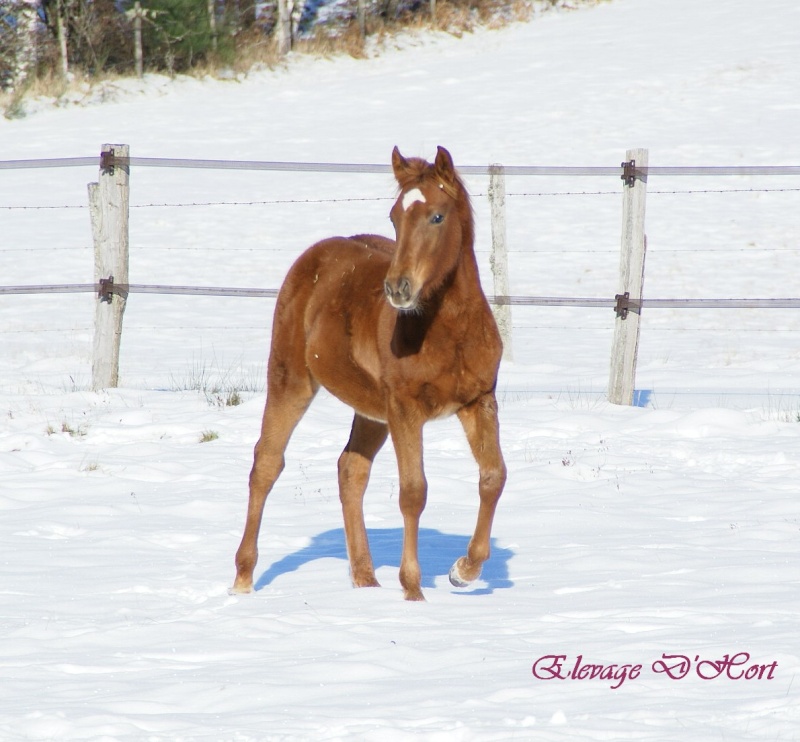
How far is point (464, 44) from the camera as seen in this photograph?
30.3m

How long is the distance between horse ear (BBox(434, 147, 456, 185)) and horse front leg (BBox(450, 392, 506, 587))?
0.82 meters

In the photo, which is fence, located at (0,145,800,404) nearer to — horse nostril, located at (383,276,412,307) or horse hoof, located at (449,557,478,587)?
horse hoof, located at (449,557,478,587)

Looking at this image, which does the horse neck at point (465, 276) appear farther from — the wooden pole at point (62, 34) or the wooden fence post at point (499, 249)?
the wooden pole at point (62, 34)

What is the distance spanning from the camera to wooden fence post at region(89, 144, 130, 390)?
871 cm

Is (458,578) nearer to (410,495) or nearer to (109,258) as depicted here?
(410,495)

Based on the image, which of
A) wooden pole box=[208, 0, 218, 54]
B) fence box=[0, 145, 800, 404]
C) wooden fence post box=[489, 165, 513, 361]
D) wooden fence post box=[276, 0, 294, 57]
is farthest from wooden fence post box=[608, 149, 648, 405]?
wooden fence post box=[276, 0, 294, 57]

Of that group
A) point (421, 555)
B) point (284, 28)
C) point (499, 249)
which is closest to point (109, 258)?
point (499, 249)

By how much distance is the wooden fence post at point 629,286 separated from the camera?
865 cm

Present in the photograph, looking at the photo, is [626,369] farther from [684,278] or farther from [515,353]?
[684,278]

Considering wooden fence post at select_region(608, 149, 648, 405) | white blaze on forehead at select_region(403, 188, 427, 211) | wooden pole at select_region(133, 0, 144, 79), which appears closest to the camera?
white blaze on forehead at select_region(403, 188, 427, 211)

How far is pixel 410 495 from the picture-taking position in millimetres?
4340

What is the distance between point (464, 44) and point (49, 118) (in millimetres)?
11654

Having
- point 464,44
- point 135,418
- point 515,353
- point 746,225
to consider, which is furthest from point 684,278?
point 464,44

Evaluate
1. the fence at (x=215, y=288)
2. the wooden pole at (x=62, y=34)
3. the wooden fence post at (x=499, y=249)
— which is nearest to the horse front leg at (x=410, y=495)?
the fence at (x=215, y=288)
